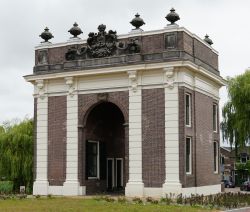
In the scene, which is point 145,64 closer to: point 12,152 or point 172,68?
point 172,68

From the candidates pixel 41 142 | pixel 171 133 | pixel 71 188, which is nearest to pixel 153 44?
pixel 171 133

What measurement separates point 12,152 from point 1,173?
1731 millimetres

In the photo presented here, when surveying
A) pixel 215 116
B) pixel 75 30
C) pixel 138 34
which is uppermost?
pixel 75 30

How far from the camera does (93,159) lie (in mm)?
31422

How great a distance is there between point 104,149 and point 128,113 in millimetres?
4687

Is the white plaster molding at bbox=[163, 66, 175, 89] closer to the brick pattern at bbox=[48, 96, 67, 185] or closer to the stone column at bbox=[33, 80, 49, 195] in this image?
the brick pattern at bbox=[48, 96, 67, 185]

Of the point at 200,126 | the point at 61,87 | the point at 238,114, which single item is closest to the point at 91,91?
the point at 61,87

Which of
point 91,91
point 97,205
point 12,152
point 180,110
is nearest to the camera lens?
point 97,205

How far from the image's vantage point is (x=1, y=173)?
37.8 metres

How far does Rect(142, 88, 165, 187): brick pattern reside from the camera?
90.3 ft

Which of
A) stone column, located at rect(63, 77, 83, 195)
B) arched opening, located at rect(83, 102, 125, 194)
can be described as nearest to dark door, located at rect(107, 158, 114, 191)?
arched opening, located at rect(83, 102, 125, 194)

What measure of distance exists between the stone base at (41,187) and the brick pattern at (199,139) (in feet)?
26.4

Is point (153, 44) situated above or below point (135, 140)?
above

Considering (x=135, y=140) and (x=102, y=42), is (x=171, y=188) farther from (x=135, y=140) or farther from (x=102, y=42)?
(x=102, y=42)
